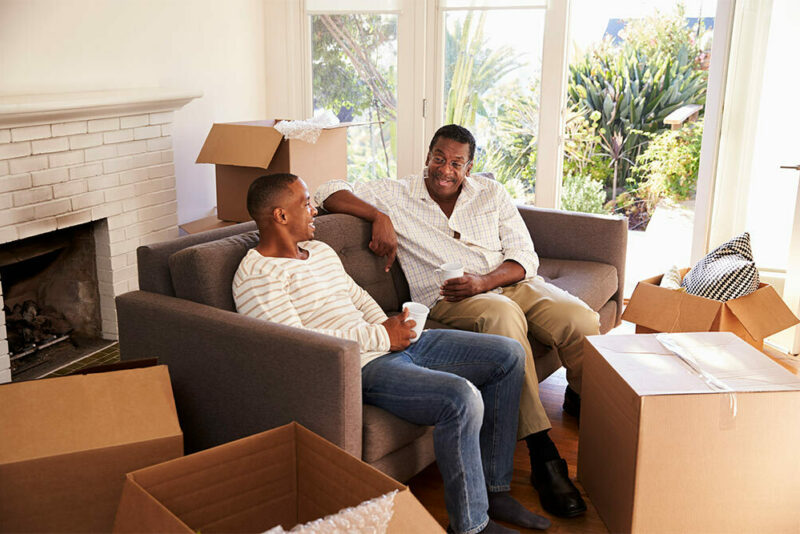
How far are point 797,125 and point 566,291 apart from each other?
1572 millimetres

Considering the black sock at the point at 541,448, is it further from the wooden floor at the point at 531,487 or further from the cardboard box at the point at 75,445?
the cardboard box at the point at 75,445

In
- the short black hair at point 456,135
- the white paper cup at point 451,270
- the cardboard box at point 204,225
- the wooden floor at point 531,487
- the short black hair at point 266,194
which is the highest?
the short black hair at point 456,135

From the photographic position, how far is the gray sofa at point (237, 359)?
1.80m

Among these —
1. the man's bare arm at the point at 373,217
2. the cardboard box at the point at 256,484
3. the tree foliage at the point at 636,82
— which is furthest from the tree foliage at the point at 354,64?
the cardboard box at the point at 256,484

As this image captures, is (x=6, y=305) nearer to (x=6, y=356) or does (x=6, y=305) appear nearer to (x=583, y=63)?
(x=6, y=356)

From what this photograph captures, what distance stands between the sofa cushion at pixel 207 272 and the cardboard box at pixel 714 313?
179cm

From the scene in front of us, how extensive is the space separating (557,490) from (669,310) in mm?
1302

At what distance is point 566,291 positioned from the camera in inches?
109

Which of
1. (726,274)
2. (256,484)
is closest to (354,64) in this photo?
(726,274)

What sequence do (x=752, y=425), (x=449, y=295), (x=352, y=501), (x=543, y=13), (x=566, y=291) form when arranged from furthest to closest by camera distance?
(x=543, y=13) → (x=566, y=291) → (x=449, y=295) → (x=752, y=425) → (x=352, y=501)

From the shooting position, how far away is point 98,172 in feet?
10.5

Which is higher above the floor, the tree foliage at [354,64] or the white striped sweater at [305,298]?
the tree foliage at [354,64]

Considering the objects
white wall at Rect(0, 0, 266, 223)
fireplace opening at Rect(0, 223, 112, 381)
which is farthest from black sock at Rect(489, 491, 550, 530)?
white wall at Rect(0, 0, 266, 223)

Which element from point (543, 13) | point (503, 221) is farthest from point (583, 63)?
point (503, 221)
